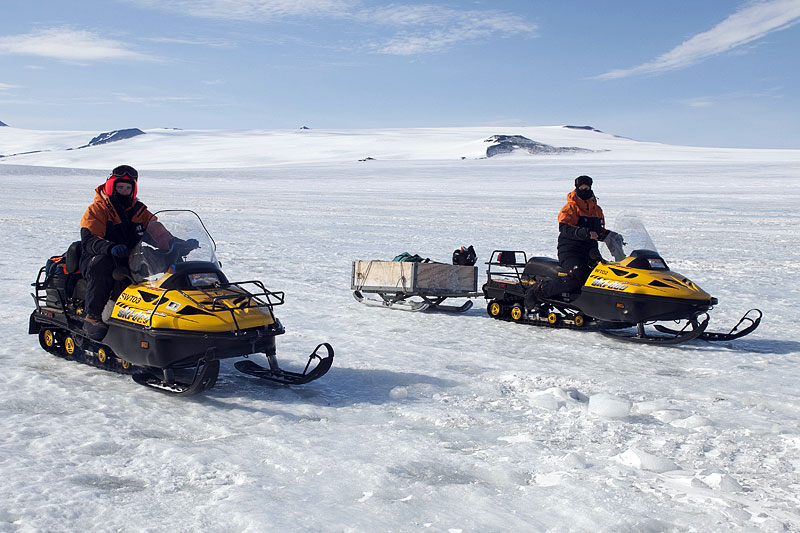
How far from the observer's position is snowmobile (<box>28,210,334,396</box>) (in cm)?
468

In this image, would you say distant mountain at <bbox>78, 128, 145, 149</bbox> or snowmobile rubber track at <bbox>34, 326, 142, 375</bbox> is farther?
distant mountain at <bbox>78, 128, 145, 149</bbox>

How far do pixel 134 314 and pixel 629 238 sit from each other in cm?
461

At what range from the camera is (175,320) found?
468cm

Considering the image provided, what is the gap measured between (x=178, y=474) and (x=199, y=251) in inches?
86.5

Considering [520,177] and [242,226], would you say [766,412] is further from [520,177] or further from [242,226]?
[520,177]

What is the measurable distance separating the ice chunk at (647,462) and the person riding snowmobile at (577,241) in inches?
145

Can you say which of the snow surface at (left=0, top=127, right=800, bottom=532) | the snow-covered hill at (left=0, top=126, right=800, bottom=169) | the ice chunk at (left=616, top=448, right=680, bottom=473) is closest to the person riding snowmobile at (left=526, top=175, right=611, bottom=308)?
the snow surface at (left=0, top=127, right=800, bottom=532)

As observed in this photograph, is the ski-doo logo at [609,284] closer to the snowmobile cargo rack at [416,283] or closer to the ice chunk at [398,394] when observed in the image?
the snowmobile cargo rack at [416,283]

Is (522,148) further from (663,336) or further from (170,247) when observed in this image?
(170,247)

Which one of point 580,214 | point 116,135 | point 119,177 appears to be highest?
point 116,135

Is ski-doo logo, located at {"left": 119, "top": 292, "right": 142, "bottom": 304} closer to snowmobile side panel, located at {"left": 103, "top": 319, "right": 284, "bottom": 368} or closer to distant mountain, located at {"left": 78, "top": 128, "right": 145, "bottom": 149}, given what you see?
snowmobile side panel, located at {"left": 103, "top": 319, "right": 284, "bottom": 368}

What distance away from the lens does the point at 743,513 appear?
3.13 metres

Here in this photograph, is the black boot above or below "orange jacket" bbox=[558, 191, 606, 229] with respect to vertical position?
below

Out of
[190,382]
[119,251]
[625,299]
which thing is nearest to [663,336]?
[625,299]
